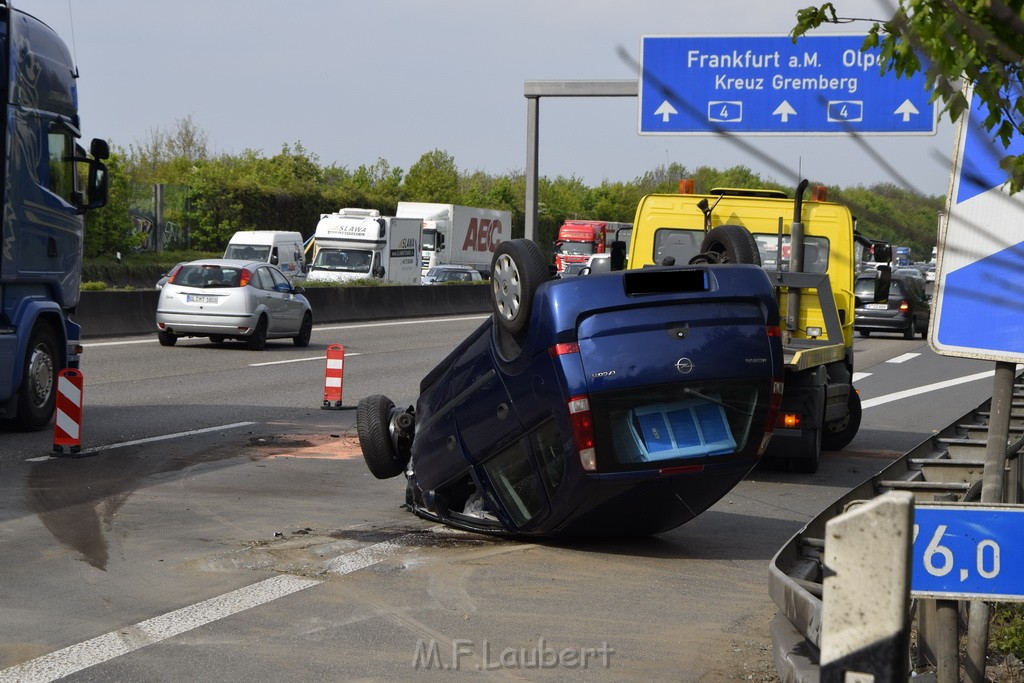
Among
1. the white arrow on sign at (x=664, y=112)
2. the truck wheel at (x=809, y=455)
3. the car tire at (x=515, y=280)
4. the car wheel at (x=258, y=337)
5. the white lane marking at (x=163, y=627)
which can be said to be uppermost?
the white arrow on sign at (x=664, y=112)

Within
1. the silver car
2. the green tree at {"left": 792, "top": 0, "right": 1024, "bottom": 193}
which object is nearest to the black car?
the silver car

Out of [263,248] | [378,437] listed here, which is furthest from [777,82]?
[263,248]

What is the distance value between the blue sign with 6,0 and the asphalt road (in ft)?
8.79

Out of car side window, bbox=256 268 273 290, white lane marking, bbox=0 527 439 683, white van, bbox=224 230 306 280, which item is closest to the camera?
white lane marking, bbox=0 527 439 683

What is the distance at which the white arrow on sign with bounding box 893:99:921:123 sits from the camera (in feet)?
64.0

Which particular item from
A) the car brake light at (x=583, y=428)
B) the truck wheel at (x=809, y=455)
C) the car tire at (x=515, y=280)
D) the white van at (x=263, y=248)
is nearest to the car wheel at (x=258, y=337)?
the truck wheel at (x=809, y=455)

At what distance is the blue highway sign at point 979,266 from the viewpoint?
313 centimetres

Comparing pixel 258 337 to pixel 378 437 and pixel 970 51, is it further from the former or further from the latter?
pixel 970 51

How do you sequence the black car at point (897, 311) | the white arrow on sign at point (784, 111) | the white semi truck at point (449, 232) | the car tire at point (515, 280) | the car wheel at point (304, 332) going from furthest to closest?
the white semi truck at point (449, 232)
the black car at point (897, 311)
the car wheel at point (304, 332)
the white arrow on sign at point (784, 111)
the car tire at point (515, 280)

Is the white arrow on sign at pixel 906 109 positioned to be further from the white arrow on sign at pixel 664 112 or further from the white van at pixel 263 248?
the white van at pixel 263 248

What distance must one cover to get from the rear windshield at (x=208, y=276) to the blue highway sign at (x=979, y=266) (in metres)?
22.2

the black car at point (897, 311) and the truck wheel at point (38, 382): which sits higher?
the truck wheel at point (38, 382)

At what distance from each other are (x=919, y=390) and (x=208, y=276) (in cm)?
1279

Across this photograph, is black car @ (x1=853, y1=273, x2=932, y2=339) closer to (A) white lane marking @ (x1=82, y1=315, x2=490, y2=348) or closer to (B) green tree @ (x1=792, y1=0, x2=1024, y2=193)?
(A) white lane marking @ (x1=82, y1=315, x2=490, y2=348)
